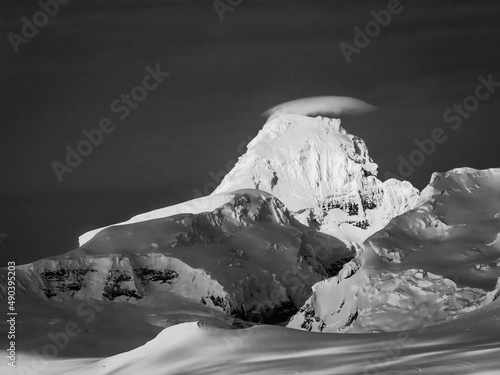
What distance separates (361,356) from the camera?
85750 mm

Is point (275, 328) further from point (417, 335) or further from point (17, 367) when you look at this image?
point (17, 367)

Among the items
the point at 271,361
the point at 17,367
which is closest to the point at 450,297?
the point at 17,367

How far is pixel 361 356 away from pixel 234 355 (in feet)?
37.3

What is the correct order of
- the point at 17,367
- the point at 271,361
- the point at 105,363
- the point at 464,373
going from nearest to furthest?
1. the point at 464,373
2. the point at 271,361
3. the point at 105,363
4. the point at 17,367

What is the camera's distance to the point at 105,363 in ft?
349

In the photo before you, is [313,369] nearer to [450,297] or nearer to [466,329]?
[466,329]

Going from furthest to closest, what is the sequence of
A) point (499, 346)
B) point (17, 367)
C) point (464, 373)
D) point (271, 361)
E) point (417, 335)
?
1. point (17, 367)
2. point (417, 335)
3. point (271, 361)
4. point (499, 346)
5. point (464, 373)

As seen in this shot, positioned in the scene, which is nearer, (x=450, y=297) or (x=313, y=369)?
(x=313, y=369)

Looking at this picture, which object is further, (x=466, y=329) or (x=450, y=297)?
(x=450, y=297)

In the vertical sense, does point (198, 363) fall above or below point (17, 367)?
above

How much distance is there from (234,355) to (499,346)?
69.7 feet

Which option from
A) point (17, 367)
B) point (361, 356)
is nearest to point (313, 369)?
point (361, 356)

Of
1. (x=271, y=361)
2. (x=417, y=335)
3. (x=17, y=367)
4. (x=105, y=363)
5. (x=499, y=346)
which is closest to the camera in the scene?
(x=499, y=346)

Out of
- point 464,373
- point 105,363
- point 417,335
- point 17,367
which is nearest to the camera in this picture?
point 464,373
